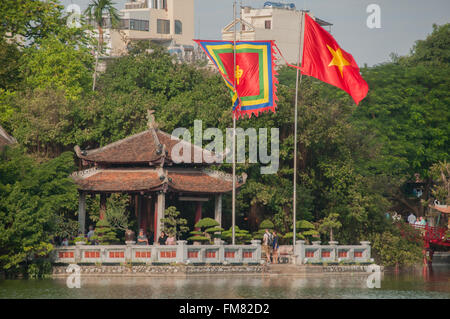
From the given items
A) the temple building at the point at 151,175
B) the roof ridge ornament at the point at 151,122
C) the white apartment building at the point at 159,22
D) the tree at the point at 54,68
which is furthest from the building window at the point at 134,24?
the temple building at the point at 151,175

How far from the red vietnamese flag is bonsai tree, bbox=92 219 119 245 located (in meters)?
9.84

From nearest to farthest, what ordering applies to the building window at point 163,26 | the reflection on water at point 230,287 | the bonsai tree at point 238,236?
the reflection on water at point 230,287 < the bonsai tree at point 238,236 < the building window at point 163,26

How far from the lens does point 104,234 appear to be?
125 ft

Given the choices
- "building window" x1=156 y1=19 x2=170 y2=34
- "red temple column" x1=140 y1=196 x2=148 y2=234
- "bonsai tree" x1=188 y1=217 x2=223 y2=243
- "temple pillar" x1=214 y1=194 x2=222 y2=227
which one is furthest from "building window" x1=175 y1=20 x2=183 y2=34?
"bonsai tree" x1=188 y1=217 x2=223 y2=243

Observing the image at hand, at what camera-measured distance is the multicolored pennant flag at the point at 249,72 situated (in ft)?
120

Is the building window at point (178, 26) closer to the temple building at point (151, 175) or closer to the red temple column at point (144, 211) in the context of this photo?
the temple building at point (151, 175)

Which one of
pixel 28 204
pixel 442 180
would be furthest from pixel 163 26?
pixel 28 204

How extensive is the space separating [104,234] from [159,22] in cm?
5104

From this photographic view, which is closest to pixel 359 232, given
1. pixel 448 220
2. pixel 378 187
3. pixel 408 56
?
pixel 378 187

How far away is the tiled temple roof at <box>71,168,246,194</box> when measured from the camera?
38312 mm

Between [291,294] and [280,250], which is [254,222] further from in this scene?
[291,294]

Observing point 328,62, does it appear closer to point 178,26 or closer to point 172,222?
point 172,222

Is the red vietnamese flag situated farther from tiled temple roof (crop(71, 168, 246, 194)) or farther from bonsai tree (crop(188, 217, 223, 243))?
bonsai tree (crop(188, 217, 223, 243))

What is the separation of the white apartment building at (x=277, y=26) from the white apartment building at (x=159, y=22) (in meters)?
7.47
